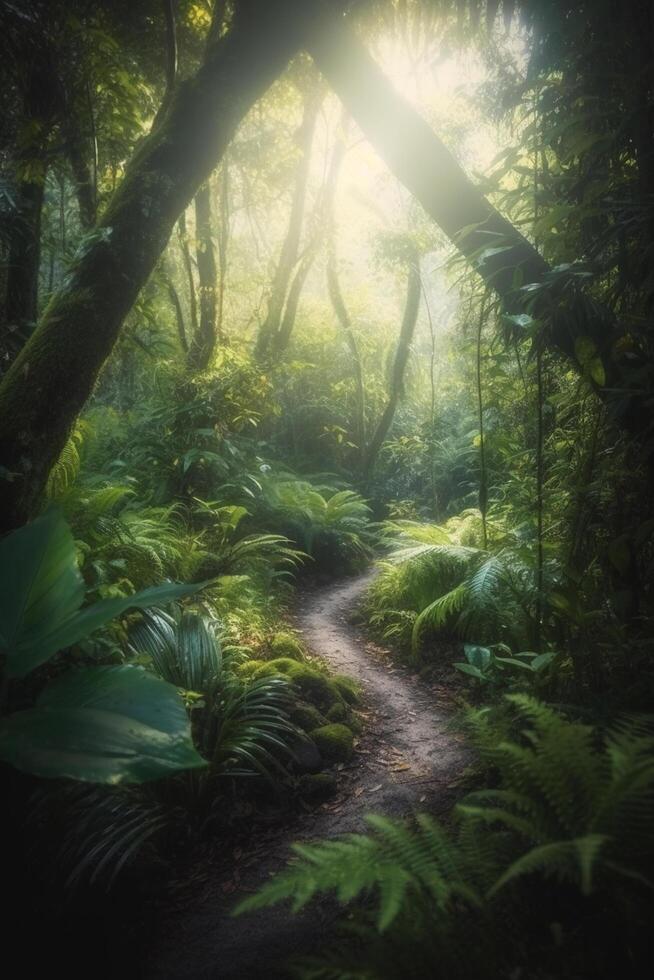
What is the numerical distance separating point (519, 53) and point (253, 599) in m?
5.20

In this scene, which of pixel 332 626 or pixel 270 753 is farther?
pixel 332 626

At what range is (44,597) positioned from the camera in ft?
6.73

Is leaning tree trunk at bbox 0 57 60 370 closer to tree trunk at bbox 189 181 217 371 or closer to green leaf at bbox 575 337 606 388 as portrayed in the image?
tree trunk at bbox 189 181 217 371

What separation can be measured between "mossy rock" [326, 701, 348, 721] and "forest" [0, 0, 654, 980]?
0.02 m

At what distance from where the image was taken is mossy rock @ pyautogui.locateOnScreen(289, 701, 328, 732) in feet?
10.9

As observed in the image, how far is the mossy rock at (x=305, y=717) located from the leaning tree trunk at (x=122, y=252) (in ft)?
6.73

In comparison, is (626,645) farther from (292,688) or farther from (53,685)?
(53,685)

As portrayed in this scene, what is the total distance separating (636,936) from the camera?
1223mm

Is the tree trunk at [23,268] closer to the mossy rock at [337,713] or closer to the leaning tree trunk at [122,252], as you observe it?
the leaning tree trunk at [122,252]

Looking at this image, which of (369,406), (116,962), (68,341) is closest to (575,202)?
(68,341)

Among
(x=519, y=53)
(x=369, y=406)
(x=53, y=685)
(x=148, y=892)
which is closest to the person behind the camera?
(x=53, y=685)

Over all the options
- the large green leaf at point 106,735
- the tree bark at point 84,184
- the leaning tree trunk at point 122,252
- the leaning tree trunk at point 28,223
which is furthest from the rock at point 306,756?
the tree bark at point 84,184

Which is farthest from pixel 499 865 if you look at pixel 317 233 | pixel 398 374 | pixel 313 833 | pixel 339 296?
pixel 339 296

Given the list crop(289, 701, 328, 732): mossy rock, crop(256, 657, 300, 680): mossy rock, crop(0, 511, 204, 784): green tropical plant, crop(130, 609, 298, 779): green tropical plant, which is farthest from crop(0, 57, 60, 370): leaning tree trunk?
crop(289, 701, 328, 732): mossy rock
